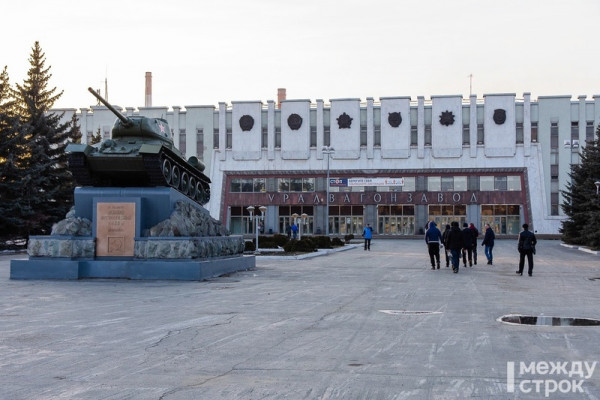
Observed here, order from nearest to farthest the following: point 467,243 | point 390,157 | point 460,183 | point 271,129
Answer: point 467,243 → point 460,183 → point 390,157 → point 271,129

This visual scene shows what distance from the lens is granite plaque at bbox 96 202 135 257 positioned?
20.2 meters

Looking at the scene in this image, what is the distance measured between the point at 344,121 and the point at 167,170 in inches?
2053

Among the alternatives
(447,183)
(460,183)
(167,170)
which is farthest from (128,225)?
(460,183)

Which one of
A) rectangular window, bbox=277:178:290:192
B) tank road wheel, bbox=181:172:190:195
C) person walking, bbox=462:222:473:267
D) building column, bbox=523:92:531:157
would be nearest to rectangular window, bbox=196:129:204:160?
rectangular window, bbox=277:178:290:192

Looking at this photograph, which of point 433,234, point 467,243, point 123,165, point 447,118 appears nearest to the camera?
point 123,165

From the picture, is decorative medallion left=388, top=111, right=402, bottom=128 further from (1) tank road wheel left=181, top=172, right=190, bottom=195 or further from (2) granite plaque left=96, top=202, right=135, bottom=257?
(2) granite plaque left=96, top=202, right=135, bottom=257

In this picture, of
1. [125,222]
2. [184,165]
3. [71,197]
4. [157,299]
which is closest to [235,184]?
[71,197]

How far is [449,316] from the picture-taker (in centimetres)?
1175

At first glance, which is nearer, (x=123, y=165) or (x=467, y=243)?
(x=123, y=165)

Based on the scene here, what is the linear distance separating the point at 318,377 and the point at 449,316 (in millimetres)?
5322

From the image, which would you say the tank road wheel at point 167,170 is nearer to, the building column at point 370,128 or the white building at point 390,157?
the white building at point 390,157

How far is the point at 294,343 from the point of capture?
9031 mm

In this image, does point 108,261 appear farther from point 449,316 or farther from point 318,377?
point 318,377

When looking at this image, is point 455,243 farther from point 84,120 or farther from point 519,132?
point 84,120
